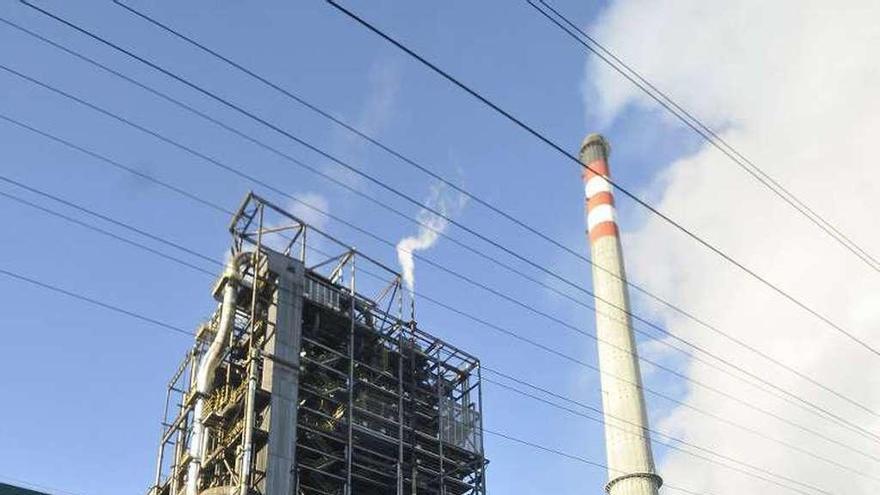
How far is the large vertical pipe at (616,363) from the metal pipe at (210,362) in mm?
36078

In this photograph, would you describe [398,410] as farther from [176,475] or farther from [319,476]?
[176,475]

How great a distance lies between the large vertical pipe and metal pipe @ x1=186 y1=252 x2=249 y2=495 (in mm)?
36078

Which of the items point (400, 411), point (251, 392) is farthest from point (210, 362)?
point (400, 411)

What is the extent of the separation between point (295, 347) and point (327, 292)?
5210 mm

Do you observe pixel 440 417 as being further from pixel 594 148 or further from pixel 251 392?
pixel 594 148

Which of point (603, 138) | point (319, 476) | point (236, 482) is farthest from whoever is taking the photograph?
point (603, 138)

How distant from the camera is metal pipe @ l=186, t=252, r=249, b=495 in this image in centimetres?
4100

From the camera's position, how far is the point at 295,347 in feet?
139

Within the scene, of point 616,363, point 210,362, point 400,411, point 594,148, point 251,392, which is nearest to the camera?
point 251,392

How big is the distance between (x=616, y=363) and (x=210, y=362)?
38.6 m

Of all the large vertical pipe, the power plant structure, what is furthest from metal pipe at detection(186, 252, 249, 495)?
the large vertical pipe

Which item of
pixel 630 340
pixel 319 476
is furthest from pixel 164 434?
pixel 630 340

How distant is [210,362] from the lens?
42.4 metres

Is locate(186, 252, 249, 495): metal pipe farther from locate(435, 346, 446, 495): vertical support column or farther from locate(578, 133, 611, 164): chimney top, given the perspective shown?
locate(578, 133, 611, 164): chimney top
